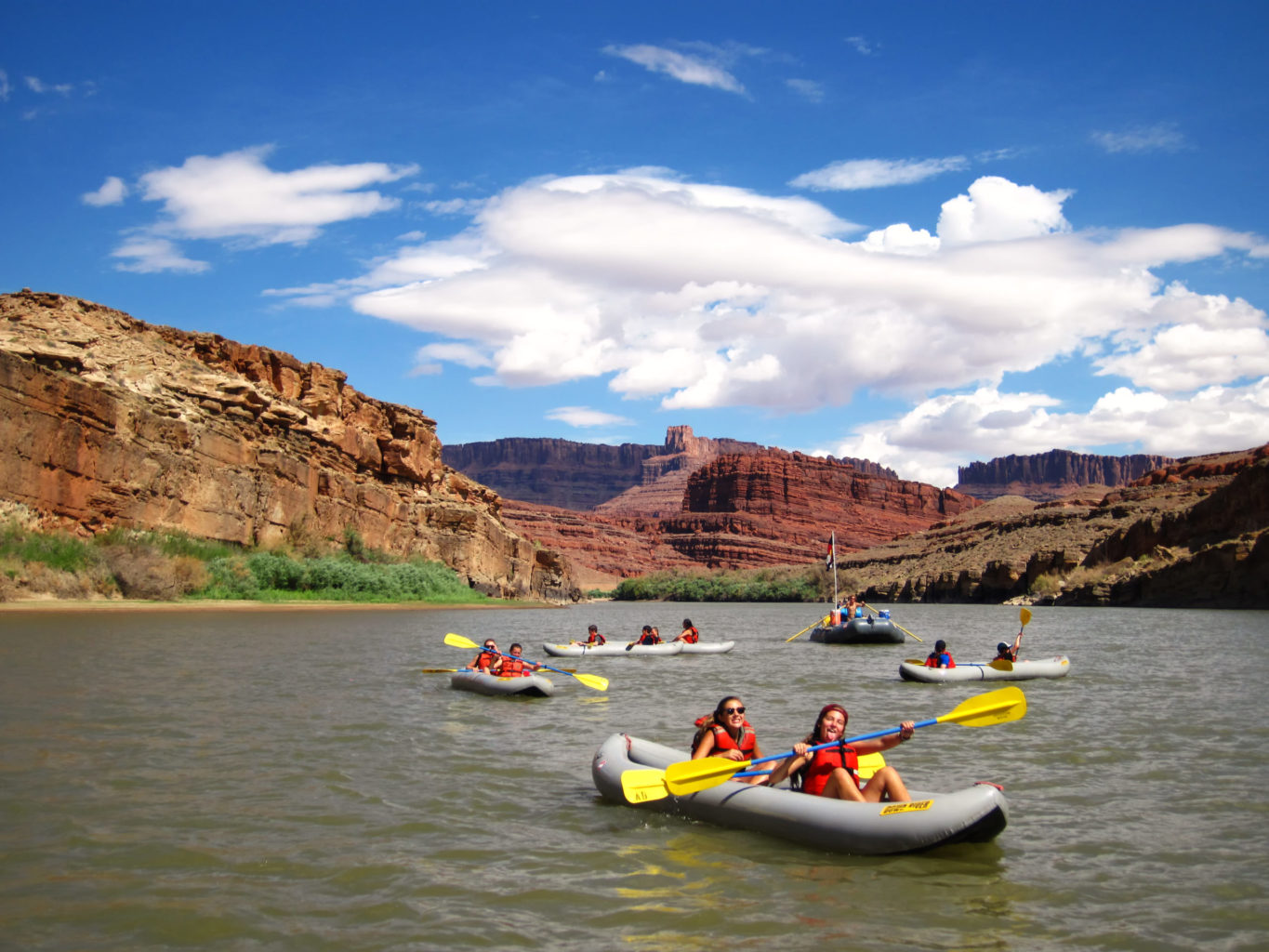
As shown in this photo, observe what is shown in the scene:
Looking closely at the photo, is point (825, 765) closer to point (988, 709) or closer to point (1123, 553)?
point (988, 709)

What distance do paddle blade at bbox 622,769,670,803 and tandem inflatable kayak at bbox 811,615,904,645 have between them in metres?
22.8

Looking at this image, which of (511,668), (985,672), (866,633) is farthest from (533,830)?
(866,633)

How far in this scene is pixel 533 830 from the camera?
757 cm

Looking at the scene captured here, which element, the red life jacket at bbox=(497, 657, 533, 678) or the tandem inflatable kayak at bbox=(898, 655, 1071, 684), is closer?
the red life jacket at bbox=(497, 657, 533, 678)

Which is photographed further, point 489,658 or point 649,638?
point 649,638

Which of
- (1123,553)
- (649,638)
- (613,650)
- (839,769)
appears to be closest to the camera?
(839,769)

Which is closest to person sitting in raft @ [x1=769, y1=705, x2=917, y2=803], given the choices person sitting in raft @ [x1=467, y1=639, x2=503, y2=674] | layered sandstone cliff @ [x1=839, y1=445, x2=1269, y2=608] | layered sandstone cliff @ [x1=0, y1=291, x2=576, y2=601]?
person sitting in raft @ [x1=467, y1=639, x2=503, y2=674]

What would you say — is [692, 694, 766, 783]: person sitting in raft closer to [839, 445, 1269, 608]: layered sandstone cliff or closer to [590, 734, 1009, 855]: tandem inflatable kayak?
[590, 734, 1009, 855]: tandem inflatable kayak

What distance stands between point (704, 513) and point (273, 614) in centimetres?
13705

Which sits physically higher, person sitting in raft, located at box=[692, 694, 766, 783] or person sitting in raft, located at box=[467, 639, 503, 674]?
person sitting in raft, located at box=[692, 694, 766, 783]

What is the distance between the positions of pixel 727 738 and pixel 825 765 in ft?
3.55

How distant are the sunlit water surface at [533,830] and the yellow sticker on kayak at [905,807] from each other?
0.35 m

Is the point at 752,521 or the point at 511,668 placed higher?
the point at 752,521

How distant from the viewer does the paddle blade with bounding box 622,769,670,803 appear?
7.92 metres
